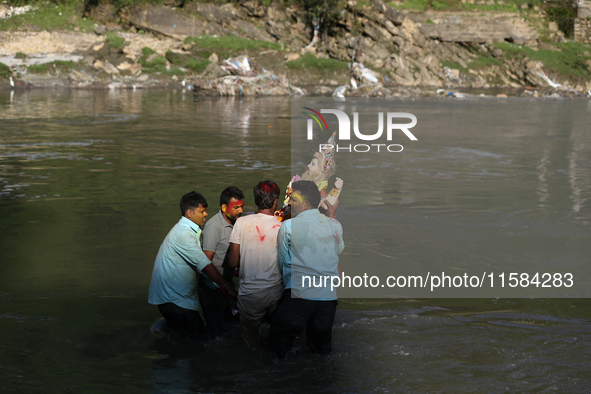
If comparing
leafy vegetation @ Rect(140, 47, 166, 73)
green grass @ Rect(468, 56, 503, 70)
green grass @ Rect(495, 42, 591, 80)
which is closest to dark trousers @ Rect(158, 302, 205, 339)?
leafy vegetation @ Rect(140, 47, 166, 73)

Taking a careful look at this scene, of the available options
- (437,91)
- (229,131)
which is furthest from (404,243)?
(437,91)

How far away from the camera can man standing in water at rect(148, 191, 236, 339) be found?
502cm

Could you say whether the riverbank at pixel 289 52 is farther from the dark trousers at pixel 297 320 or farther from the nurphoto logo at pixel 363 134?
the dark trousers at pixel 297 320

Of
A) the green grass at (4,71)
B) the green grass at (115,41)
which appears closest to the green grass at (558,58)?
the green grass at (115,41)

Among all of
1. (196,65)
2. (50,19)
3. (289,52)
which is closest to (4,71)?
(50,19)

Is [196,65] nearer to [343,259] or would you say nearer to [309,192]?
[343,259]

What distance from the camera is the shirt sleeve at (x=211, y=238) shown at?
5.27 metres

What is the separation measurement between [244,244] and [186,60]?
45783mm

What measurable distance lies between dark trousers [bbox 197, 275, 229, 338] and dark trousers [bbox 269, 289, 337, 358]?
0.59 m

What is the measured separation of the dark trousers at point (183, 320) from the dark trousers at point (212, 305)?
77 millimetres

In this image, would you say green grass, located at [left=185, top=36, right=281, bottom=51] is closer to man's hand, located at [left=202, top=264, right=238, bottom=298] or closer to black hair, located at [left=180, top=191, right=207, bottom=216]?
black hair, located at [left=180, top=191, right=207, bottom=216]

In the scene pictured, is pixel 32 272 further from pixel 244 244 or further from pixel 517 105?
pixel 517 105

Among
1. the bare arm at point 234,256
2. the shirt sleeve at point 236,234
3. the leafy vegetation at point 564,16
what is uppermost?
the leafy vegetation at point 564,16

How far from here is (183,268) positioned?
512 centimetres
